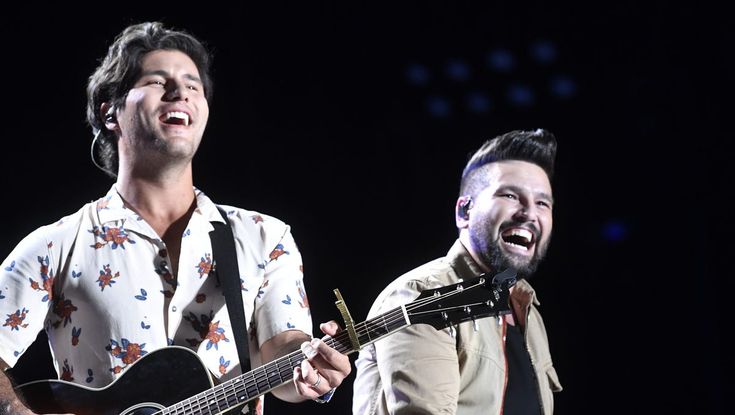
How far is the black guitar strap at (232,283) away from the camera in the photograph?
7.93 ft

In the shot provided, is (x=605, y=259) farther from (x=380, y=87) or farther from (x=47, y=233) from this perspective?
(x=47, y=233)

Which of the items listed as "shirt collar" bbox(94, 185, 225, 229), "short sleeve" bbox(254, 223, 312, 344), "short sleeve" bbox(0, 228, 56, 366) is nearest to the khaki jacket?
"short sleeve" bbox(254, 223, 312, 344)

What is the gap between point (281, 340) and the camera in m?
2.43

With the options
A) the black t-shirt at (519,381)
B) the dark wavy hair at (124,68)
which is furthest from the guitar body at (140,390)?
the black t-shirt at (519,381)

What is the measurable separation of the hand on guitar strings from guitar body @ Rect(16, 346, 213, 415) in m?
0.29

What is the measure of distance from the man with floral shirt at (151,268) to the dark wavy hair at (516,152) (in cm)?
124

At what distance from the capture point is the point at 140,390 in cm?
224

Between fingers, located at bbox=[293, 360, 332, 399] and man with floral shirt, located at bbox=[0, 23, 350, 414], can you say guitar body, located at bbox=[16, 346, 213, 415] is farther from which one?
fingers, located at bbox=[293, 360, 332, 399]

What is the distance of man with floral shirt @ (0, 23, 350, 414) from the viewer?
7.66 ft

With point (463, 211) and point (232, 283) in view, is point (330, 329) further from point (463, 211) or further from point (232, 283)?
point (463, 211)

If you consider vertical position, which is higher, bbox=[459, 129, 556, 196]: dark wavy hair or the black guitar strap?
bbox=[459, 129, 556, 196]: dark wavy hair

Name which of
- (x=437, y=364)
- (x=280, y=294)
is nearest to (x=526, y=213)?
(x=437, y=364)

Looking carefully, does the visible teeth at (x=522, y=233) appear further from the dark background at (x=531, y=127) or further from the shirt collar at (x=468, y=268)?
the dark background at (x=531, y=127)

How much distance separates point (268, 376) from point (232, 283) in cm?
31
